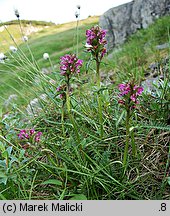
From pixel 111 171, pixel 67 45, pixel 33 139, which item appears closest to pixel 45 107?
pixel 33 139

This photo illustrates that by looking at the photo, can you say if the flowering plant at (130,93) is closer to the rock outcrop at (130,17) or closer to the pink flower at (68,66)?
the pink flower at (68,66)

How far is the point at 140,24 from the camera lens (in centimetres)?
593

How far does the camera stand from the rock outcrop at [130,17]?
213 inches
